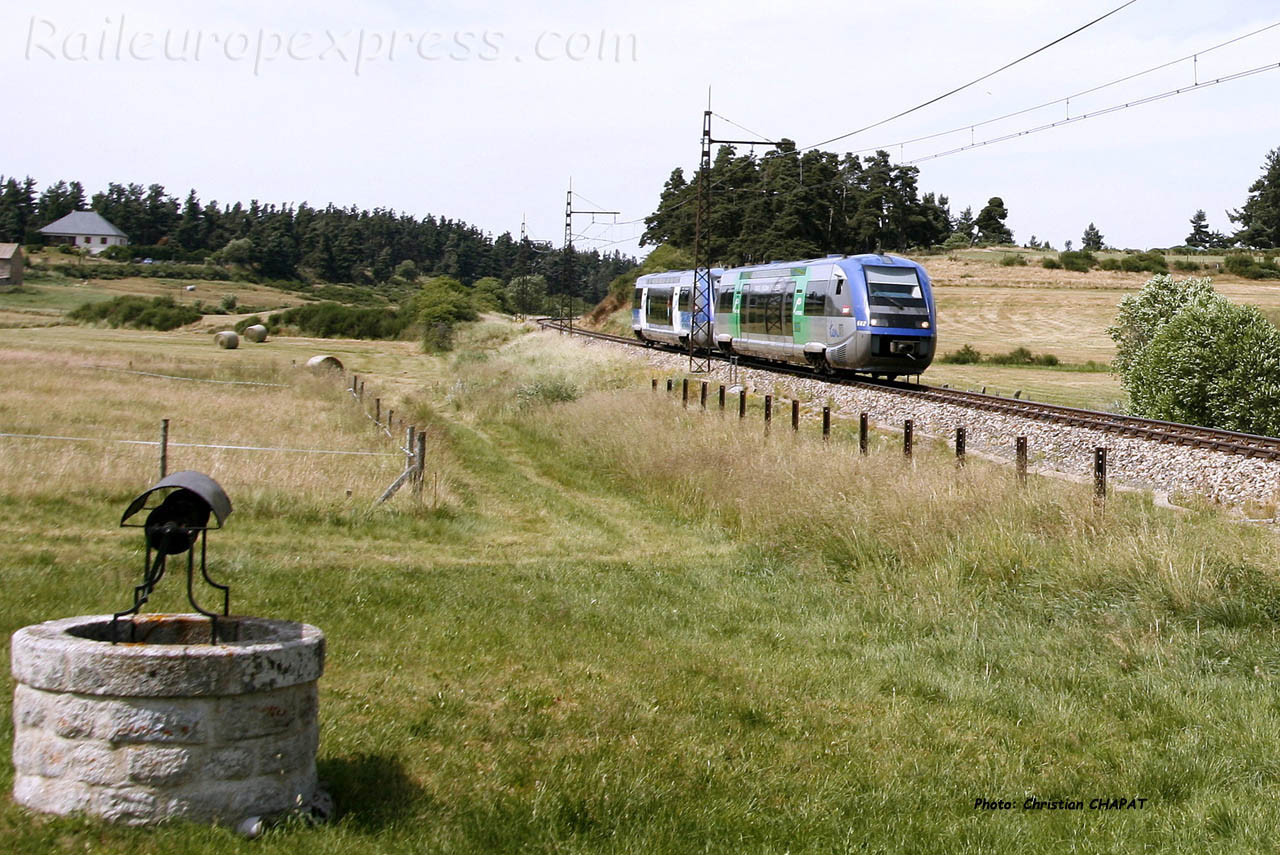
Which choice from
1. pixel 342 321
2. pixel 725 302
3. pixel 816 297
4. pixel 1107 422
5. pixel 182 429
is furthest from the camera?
pixel 342 321

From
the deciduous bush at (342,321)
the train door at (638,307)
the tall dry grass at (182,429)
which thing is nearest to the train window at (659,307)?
the train door at (638,307)

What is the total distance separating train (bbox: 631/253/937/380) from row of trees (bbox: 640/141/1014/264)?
3852 centimetres

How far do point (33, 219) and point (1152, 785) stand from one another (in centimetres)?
17804

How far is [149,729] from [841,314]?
999 inches

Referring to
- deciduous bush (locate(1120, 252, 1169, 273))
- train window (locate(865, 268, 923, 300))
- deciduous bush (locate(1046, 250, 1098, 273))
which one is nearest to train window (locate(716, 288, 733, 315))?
train window (locate(865, 268, 923, 300))

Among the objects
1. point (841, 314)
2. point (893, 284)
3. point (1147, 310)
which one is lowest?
point (841, 314)

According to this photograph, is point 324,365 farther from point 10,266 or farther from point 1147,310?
point 10,266

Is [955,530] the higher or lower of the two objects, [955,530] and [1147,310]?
the lower

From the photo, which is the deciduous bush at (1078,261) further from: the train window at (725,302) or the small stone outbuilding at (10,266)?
the small stone outbuilding at (10,266)

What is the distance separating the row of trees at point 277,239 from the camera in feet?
501

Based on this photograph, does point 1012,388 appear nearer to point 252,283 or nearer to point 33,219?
point 252,283

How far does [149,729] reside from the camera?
16.5ft

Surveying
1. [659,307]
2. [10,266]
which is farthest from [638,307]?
[10,266]

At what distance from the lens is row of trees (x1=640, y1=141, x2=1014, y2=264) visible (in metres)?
88.0
